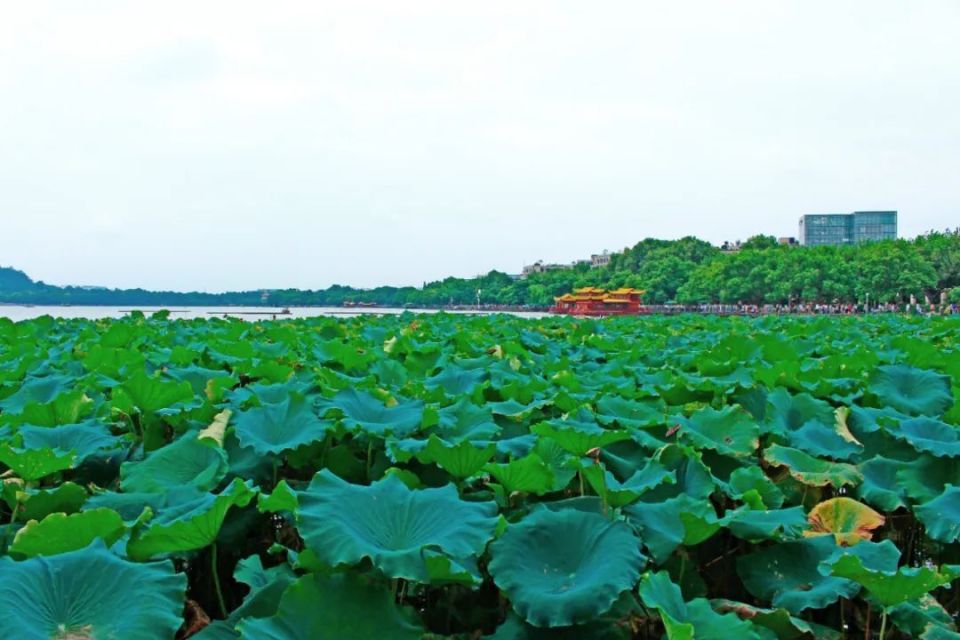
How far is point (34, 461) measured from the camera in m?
1.67

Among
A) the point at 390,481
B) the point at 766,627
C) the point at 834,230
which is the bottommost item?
the point at 766,627

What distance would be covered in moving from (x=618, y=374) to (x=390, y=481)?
2.12m

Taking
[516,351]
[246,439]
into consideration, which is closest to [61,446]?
[246,439]

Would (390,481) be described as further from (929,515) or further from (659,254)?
(659,254)

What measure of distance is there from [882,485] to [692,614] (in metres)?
1.00

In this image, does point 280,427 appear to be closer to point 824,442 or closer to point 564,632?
point 564,632

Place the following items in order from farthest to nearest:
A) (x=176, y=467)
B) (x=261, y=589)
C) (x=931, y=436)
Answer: (x=931, y=436) < (x=176, y=467) < (x=261, y=589)

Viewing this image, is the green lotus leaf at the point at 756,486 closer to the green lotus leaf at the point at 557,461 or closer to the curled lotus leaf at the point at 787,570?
the curled lotus leaf at the point at 787,570

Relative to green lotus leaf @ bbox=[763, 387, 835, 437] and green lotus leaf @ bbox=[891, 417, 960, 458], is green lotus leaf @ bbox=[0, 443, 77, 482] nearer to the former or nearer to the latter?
green lotus leaf @ bbox=[763, 387, 835, 437]

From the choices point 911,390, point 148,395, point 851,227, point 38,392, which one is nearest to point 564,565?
point 148,395

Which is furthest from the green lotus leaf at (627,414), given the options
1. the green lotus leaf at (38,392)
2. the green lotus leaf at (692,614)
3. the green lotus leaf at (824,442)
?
the green lotus leaf at (38,392)

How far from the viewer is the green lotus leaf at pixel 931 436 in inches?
72.7

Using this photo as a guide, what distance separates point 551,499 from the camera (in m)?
1.79

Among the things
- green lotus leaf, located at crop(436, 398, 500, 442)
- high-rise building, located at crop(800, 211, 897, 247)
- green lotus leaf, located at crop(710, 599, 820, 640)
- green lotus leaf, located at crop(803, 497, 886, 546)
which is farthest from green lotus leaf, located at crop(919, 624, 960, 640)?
high-rise building, located at crop(800, 211, 897, 247)
